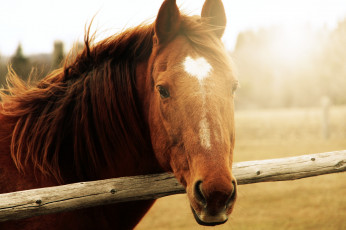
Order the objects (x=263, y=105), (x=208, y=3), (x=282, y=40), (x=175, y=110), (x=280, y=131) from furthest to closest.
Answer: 1. (x=263, y=105)
2. (x=282, y=40)
3. (x=280, y=131)
4. (x=208, y=3)
5. (x=175, y=110)

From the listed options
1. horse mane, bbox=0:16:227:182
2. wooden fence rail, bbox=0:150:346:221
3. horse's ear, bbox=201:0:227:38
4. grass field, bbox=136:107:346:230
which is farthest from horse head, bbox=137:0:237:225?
grass field, bbox=136:107:346:230

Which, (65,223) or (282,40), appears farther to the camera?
(282,40)

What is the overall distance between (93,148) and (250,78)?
4557 centimetres

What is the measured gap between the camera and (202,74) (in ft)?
5.77

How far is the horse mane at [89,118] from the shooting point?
6.79ft

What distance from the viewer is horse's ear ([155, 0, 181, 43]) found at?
1949mm

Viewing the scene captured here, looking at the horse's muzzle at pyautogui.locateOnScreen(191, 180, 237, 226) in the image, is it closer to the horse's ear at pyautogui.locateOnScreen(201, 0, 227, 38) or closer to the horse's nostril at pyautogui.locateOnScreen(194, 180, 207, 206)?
the horse's nostril at pyautogui.locateOnScreen(194, 180, 207, 206)

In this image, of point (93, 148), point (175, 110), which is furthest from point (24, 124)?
point (175, 110)

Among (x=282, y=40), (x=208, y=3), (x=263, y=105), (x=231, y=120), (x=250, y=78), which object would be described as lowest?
(x=263, y=105)

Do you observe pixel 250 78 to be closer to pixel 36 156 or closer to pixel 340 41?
pixel 340 41

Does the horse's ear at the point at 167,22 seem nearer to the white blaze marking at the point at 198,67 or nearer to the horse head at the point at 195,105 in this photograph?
the horse head at the point at 195,105

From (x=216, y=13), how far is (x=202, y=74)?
2.05ft

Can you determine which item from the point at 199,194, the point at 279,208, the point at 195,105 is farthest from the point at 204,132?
the point at 279,208

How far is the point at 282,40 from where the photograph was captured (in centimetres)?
4053
